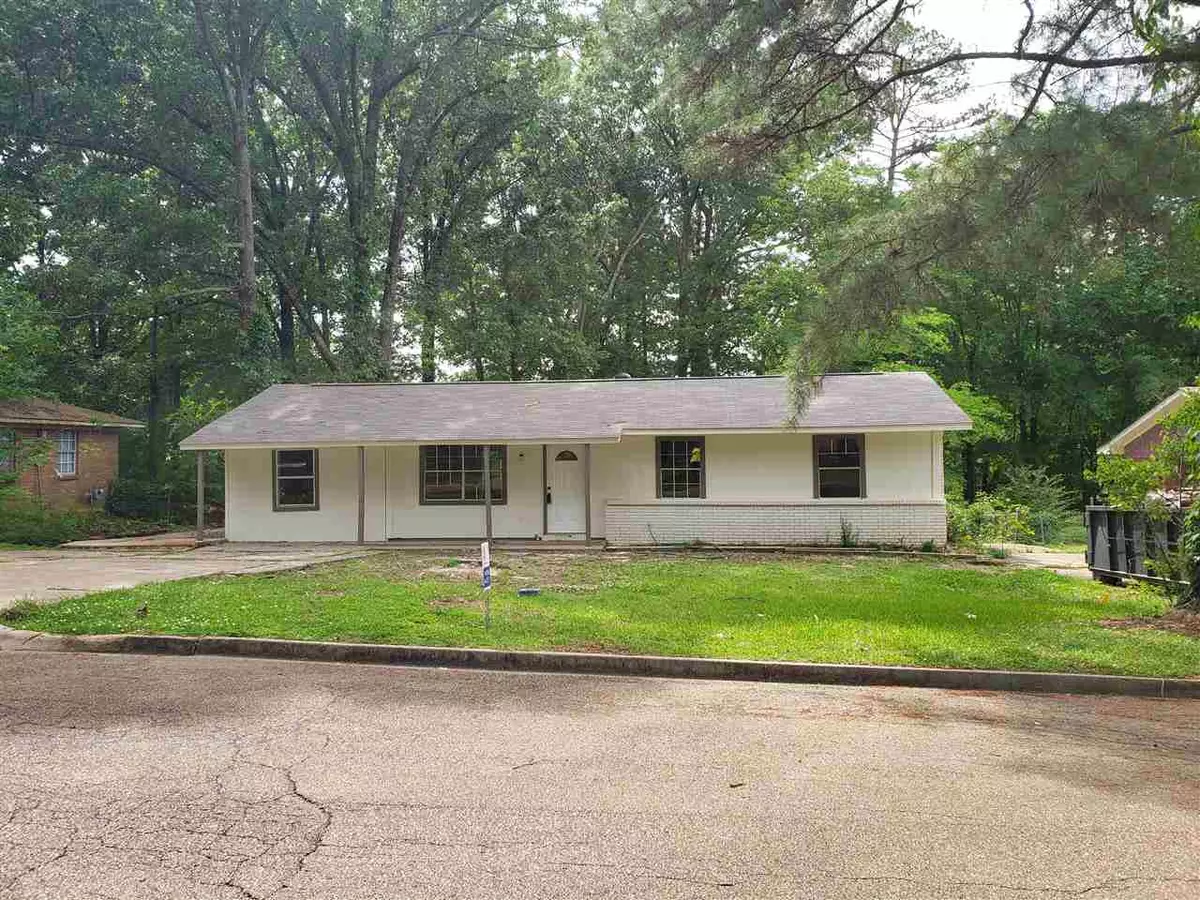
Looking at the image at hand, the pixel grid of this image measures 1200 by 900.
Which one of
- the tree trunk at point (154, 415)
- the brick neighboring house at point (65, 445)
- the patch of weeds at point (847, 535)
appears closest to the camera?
the patch of weeds at point (847, 535)

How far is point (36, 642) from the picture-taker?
320 inches

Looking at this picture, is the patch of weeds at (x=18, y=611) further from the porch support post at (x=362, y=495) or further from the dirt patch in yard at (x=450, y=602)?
the porch support post at (x=362, y=495)

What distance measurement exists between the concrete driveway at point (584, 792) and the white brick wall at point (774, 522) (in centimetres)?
1079

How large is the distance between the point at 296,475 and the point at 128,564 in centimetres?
459

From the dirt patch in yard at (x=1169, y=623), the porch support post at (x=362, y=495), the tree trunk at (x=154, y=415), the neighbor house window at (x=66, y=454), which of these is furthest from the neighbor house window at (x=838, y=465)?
the neighbor house window at (x=66, y=454)

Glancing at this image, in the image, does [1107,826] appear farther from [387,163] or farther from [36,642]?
[387,163]

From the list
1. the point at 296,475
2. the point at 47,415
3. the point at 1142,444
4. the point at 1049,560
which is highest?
the point at 47,415

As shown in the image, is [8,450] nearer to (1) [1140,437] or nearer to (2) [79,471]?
(2) [79,471]

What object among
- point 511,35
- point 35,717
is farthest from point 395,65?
point 35,717

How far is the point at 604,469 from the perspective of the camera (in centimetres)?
1855

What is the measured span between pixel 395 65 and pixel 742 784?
28.2 meters

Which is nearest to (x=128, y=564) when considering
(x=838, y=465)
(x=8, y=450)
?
(x=8, y=450)

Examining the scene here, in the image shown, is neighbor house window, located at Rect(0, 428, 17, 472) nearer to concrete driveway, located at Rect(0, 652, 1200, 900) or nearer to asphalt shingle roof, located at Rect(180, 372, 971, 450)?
asphalt shingle roof, located at Rect(180, 372, 971, 450)

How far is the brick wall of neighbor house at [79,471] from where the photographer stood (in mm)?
23719
